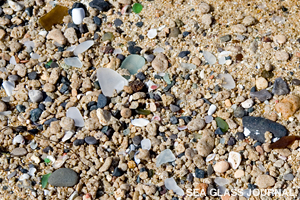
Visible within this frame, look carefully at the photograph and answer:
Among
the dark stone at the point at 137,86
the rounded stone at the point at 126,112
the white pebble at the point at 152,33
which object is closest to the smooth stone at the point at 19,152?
the rounded stone at the point at 126,112

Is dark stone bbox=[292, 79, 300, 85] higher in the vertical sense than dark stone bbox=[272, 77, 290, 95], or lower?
higher

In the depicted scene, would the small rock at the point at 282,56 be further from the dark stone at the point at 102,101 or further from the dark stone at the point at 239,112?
the dark stone at the point at 102,101

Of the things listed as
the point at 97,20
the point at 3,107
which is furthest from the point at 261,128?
the point at 3,107

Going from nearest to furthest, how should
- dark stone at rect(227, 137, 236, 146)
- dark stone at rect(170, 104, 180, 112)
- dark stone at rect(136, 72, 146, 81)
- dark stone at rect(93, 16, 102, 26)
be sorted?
dark stone at rect(227, 137, 236, 146), dark stone at rect(170, 104, 180, 112), dark stone at rect(136, 72, 146, 81), dark stone at rect(93, 16, 102, 26)

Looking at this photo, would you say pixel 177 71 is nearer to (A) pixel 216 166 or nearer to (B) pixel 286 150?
(A) pixel 216 166

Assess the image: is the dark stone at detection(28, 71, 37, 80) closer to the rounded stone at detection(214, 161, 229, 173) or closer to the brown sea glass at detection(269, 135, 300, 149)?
the rounded stone at detection(214, 161, 229, 173)

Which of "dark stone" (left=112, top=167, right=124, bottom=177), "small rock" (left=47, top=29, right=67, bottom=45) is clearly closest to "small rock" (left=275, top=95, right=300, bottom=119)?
"dark stone" (left=112, top=167, right=124, bottom=177)
